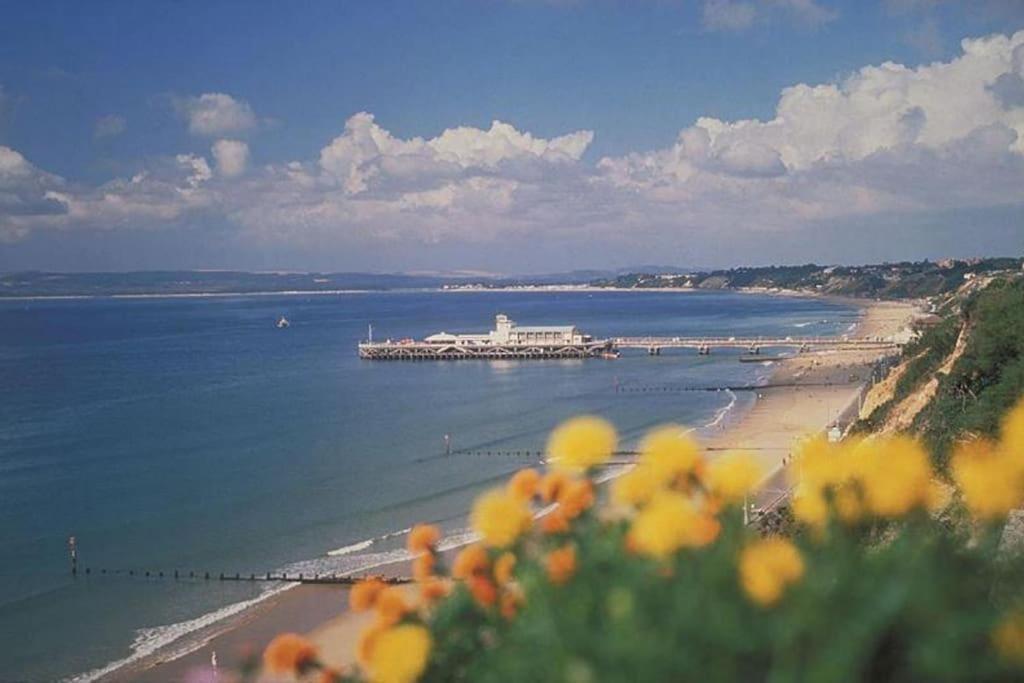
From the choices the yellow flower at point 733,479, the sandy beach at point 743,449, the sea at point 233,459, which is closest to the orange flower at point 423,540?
the sandy beach at point 743,449

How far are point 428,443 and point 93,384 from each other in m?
33.3

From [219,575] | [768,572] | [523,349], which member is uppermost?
[768,572]

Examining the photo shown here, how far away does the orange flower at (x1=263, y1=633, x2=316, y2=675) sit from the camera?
2.78 metres

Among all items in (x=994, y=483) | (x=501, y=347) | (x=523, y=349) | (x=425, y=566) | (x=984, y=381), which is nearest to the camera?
→ (x=994, y=483)

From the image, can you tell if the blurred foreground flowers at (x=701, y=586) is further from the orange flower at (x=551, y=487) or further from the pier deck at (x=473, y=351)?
the pier deck at (x=473, y=351)

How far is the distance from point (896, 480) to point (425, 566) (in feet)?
4.79

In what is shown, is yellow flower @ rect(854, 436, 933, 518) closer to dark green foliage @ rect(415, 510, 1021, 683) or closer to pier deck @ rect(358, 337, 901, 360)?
dark green foliage @ rect(415, 510, 1021, 683)

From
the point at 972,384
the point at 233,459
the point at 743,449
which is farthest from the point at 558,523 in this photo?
the point at 233,459

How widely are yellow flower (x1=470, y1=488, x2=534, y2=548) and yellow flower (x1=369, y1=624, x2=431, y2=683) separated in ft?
1.17

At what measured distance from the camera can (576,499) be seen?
114 inches

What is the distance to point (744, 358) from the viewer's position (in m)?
75.1

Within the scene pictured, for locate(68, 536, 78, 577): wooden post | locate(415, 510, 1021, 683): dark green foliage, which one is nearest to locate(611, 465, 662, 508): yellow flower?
locate(415, 510, 1021, 683): dark green foliage

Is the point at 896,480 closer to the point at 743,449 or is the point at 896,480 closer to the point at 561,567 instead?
the point at 561,567

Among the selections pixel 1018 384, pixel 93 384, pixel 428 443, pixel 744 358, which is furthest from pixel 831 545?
pixel 744 358
